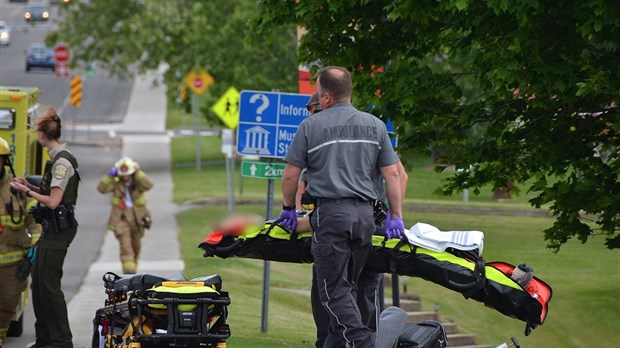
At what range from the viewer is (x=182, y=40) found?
50312 millimetres

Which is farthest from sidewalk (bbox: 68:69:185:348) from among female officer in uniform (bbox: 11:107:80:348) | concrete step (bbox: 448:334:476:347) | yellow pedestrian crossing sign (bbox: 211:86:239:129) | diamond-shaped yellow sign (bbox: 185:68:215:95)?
concrete step (bbox: 448:334:476:347)

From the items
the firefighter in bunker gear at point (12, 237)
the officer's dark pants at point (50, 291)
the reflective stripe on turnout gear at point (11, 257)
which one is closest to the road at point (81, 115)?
the firefighter in bunker gear at point (12, 237)

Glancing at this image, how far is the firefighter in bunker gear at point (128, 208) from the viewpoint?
20.2 meters

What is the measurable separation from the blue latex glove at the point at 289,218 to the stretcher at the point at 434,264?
0.23 feet

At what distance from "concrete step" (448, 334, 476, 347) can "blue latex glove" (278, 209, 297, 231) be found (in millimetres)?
11154

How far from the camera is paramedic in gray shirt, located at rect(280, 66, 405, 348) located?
8.52 metres

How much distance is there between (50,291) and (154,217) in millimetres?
23342

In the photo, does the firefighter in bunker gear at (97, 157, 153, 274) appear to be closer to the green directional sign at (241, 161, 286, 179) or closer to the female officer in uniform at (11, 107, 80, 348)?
the green directional sign at (241, 161, 286, 179)

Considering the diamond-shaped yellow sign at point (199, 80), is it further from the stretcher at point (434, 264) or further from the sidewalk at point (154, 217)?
the stretcher at point (434, 264)

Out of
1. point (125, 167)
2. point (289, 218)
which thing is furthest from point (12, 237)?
point (125, 167)

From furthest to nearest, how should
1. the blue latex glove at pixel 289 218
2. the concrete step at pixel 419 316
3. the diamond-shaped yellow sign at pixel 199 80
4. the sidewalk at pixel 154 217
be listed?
1. the diamond-shaped yellow sign at pixel 199 80
2. the concrete step at pixel 419 316
3. the sidewalk at pixel 154 217
4. the blue latex glove at pixel 289 218

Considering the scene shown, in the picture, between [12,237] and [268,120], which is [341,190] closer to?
[12,237]

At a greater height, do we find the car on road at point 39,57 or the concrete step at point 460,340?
the car on road at point 39,57

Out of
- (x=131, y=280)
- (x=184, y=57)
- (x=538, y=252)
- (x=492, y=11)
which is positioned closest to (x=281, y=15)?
(x=492, y=11)
